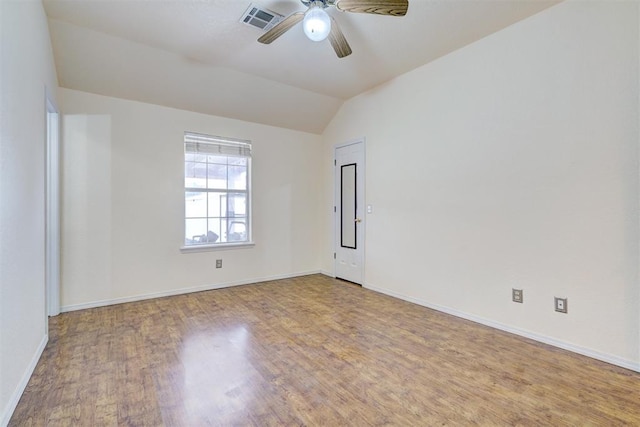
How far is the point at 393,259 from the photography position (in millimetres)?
4008

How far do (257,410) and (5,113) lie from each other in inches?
86.0

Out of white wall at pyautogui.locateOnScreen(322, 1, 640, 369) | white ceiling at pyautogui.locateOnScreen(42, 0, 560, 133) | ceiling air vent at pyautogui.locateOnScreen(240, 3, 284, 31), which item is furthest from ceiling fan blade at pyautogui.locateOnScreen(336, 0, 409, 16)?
white wall at pyautogui.locateOnScreen(322, 1, 640, 369)

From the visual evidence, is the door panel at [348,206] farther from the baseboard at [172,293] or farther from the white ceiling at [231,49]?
the white ceiling at [231,49]

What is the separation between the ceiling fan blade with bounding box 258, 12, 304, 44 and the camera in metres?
2.32

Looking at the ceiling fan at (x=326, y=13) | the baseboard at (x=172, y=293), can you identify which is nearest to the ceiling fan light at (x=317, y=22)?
the ceiling fan at (x=326, y=13)

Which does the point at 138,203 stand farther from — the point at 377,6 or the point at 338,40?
the point at 377,6

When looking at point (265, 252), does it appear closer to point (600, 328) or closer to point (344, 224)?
point (344, 224)

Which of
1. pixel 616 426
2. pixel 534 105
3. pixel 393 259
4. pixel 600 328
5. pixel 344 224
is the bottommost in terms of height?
pixel 616 426

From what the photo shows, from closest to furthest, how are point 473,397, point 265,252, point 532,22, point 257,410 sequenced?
point 257,410
point 473,397
point 532,22
point 265,252

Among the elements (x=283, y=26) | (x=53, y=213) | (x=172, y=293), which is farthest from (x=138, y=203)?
(x=283, y=26)

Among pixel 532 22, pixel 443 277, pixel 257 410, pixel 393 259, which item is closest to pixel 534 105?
pixel 532 22

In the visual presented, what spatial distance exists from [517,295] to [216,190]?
12.5 feet

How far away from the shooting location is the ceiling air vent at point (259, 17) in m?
2.60

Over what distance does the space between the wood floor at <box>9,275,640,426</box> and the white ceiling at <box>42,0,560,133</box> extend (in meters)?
2.65
